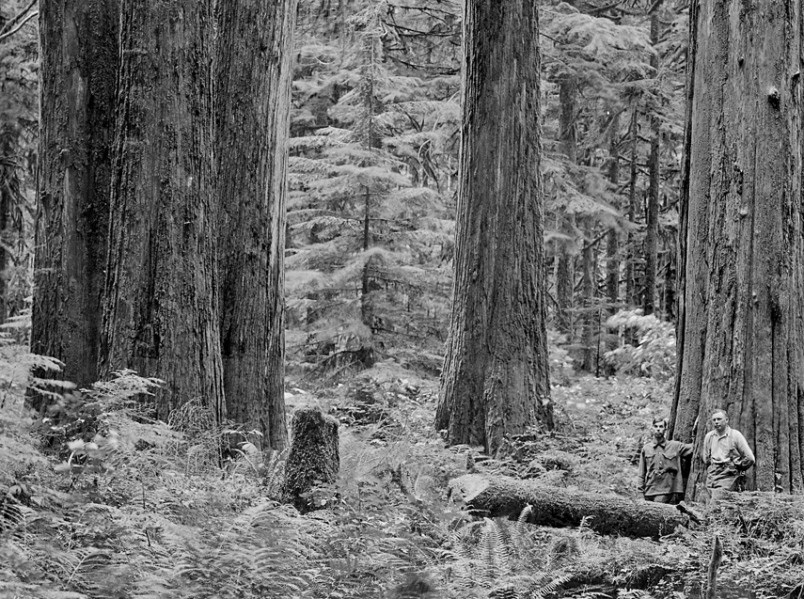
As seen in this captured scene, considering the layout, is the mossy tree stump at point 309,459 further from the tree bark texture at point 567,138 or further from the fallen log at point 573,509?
Answer: the tree bark texture at point 567,138

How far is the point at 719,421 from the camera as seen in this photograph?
8422 mm

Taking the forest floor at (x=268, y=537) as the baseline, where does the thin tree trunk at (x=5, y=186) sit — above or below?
above

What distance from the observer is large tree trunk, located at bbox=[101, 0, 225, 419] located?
720 cm

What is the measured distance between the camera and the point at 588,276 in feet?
103

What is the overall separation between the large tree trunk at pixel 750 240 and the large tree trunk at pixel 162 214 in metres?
5.13

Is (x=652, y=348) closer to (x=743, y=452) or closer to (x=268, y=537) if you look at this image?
(x=743, y=452)

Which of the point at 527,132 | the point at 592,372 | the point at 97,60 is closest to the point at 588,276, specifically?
the point at 592,372

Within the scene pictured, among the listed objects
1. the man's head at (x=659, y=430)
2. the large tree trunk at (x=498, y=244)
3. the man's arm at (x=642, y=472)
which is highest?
the large tree trunk at (x=498, y=244)

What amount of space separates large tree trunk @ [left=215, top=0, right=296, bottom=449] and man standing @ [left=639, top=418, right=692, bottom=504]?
13.3 feet

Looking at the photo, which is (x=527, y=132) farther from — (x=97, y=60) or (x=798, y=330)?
(x=97, y=60)

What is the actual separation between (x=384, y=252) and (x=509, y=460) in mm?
8122

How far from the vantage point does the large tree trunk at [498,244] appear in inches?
436

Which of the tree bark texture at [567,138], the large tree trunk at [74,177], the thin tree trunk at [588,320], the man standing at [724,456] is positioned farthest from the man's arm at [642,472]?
the thin tree trunk at [588,320]

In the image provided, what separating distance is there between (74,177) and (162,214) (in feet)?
4.28
